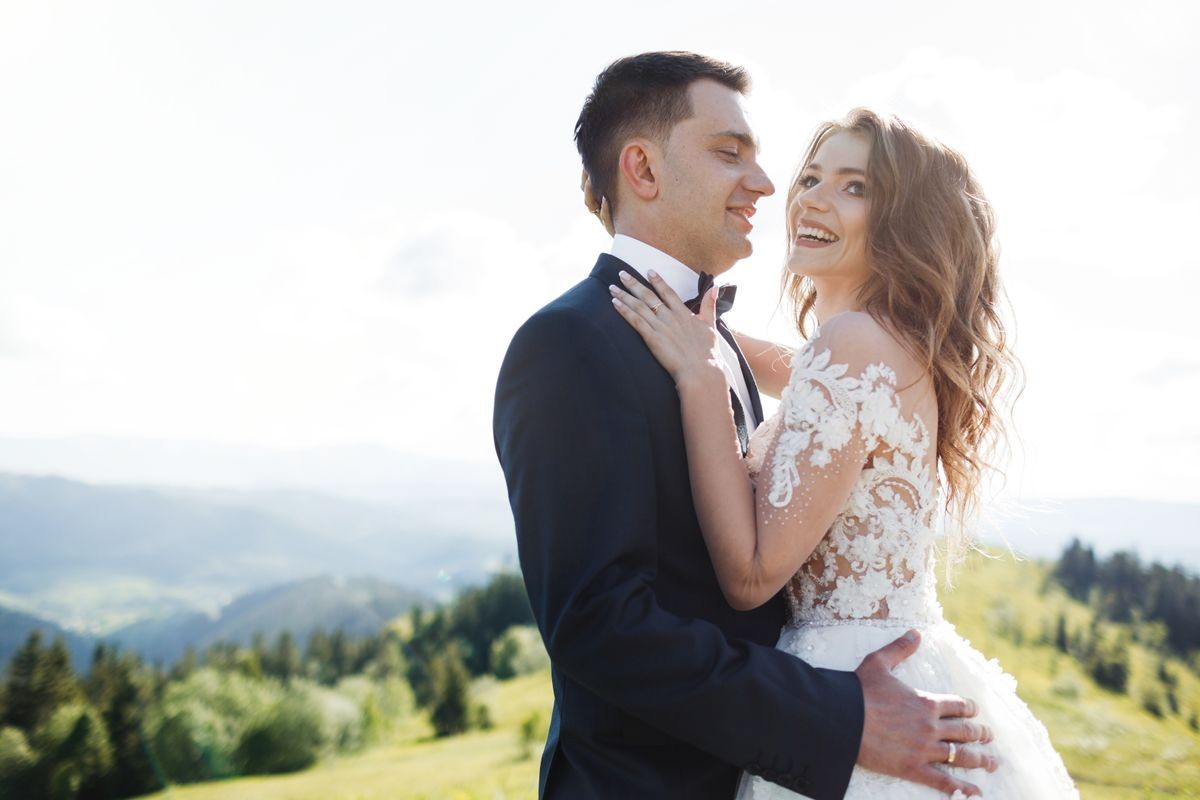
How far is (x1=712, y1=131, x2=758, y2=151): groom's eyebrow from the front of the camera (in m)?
3.27

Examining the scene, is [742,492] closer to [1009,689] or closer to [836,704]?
[836,704]

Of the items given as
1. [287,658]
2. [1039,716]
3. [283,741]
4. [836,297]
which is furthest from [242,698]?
[836,297]

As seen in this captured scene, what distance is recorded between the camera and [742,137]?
3312 millimetres

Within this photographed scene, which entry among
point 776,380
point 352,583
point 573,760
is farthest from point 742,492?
point 352,583

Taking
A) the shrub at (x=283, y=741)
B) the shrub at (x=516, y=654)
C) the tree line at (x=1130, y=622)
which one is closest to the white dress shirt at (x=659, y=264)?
the tree line at (x=1130, y=622)

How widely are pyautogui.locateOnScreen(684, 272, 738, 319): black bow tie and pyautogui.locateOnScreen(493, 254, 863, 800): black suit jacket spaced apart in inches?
18.5

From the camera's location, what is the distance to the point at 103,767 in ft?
39.7

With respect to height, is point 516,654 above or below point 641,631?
below

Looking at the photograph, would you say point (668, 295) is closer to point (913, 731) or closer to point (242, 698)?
point (913, 731)

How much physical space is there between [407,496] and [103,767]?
27.3 meters

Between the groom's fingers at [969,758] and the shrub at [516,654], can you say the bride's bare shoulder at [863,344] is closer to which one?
the groom's fingers at [969,758]

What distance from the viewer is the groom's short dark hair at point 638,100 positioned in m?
3.29

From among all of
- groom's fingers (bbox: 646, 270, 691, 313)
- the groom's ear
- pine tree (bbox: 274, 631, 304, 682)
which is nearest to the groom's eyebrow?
the groom's ear

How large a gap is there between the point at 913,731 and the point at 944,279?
158 cm
